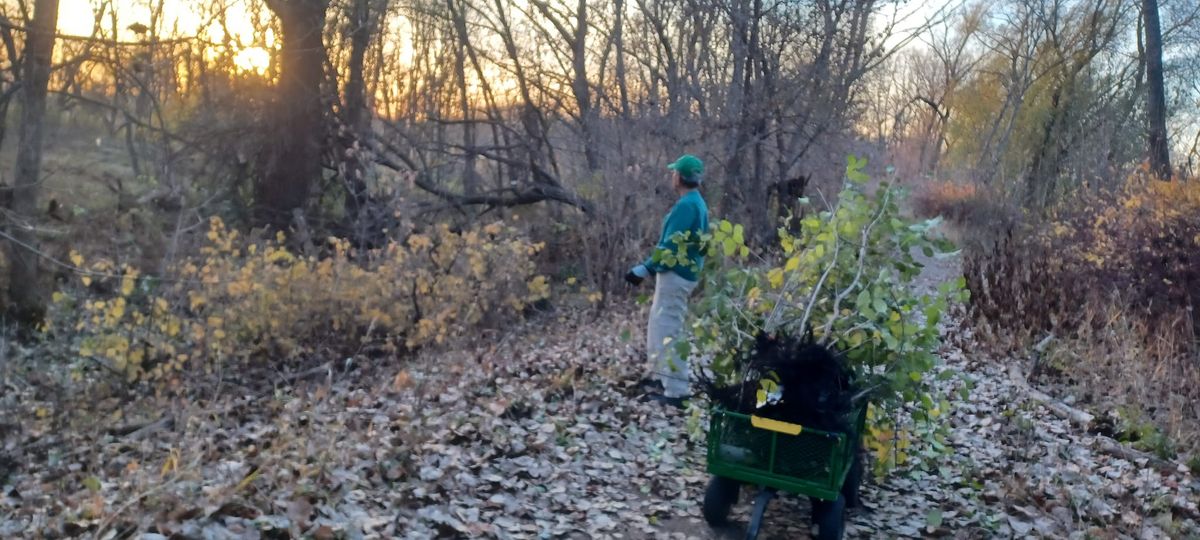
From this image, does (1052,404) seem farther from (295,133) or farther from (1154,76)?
(295,133)

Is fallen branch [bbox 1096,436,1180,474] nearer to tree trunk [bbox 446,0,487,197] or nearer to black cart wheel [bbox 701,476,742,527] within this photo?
black cart wheel [bbox 701,476,742,527]

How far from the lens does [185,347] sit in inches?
402

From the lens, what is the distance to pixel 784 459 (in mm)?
4777

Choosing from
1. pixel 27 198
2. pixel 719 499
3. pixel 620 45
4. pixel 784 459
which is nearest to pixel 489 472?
pixel 719 499

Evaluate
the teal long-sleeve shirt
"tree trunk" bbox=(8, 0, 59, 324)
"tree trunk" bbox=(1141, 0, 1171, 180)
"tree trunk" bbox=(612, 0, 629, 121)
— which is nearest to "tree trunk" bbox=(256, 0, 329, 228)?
"tree trunk" bbox=(8, 0, 59, 324)

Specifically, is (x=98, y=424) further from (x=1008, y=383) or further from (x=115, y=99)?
(x=115, y=99)

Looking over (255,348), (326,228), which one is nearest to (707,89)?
(326,228)

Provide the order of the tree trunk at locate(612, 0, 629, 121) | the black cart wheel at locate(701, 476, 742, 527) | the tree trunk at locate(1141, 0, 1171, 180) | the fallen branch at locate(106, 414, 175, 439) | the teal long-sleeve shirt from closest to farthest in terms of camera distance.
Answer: the black cart wheel at locate(701, 476, 742, 527) → the teal long-sleeve shirt → the fallen branch at locate(106, 414, 175, 439) → the tree trunk at locate(612, 0, 629, 121) → the tree trunk at locate(1141, 0, 1171, 180)

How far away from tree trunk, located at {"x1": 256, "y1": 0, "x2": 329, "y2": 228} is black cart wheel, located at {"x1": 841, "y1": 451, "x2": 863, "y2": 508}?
12.4m

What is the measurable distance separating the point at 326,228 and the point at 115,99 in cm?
725

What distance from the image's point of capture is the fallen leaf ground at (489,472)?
15.7 feet

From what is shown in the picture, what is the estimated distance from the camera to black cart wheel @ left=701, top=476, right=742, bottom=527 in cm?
513

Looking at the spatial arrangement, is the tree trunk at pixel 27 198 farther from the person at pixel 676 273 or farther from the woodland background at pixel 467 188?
the person at pixel 676 273

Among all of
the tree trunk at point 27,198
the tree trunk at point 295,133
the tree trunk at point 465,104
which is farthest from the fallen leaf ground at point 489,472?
the tree trunk at point 465,104
